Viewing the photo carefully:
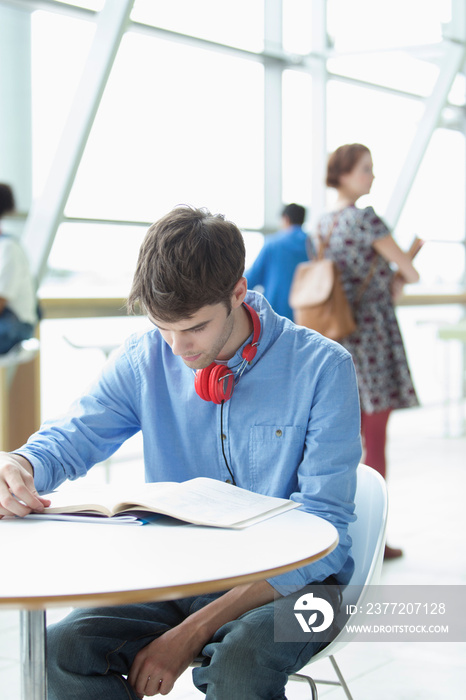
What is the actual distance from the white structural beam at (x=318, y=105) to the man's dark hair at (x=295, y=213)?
3.71 feet

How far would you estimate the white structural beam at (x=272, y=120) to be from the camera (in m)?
5.24

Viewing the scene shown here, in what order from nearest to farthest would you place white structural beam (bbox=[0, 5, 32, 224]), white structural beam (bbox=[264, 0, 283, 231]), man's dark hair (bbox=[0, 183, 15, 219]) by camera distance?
man's dark hair (bbox=[0, 183, 15, 219]) < white structural beam (bbox=[0, 5, 32, 224]) < white structural beam (bbox=[264, 0, 283, 231])

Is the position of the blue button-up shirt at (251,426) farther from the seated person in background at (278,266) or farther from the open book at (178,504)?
the seated person in background at (278,266)

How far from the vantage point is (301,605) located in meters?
1.44

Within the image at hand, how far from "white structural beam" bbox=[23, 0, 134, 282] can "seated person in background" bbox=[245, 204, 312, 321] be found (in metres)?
0.90

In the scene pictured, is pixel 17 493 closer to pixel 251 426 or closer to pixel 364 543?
pixel 251 426

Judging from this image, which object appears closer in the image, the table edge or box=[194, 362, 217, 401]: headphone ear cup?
the table edge

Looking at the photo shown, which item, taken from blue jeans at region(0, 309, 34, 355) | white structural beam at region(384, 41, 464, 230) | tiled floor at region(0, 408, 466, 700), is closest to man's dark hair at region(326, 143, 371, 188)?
blue jeans at region(0, 309, 34, 355)

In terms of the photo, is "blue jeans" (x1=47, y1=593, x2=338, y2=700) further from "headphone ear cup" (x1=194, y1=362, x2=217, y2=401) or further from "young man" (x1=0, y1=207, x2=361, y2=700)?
"headphone ear cup" (x1=194, y1=362, x2=217, y2=401)

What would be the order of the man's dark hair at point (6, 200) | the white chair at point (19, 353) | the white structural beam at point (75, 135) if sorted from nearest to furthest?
1. the white chair at point (19, 353)
2. the man's dark hair at point (6, 200)
3. the white structural beam at point (75, 135)

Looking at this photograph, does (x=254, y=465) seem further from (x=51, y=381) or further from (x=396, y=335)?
(x=51, y=381)

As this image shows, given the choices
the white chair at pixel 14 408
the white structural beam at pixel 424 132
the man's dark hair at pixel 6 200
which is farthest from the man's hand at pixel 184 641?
the white structural beam at pixel 424 132

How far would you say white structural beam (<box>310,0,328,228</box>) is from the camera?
17.9ft

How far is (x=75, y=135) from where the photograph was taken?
3846 millimetres
